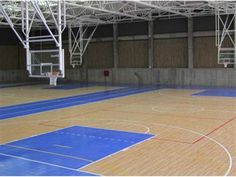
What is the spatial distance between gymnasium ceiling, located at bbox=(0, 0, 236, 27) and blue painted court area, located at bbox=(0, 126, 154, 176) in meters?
12.7

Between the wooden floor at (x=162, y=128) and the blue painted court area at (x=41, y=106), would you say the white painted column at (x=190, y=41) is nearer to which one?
the wooden floor at (x=162, y=128)

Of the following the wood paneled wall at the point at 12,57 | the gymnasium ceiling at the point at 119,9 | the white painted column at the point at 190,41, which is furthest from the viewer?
the wood paneled wall at the point at 12,57

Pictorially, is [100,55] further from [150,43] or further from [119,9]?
[119,9]

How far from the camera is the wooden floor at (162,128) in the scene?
8.10m

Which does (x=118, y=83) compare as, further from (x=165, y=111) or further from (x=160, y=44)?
(x=165, y=111)

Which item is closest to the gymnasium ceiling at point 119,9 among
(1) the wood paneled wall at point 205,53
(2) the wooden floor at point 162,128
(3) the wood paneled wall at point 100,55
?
(1) the wood paneled wall at point 205,53

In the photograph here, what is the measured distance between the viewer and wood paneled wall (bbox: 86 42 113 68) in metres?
35.8

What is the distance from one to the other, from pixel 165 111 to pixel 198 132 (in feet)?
15.8

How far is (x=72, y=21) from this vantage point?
32.6m

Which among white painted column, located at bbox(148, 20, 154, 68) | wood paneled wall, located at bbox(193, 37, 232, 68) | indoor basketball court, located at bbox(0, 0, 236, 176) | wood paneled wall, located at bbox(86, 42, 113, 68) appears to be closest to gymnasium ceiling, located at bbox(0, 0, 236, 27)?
indoor basketball court, located at bbox(0, 0, 236, 176)

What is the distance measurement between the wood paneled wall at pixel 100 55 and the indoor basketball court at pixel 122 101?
104 millimetres

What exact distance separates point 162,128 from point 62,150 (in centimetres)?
431

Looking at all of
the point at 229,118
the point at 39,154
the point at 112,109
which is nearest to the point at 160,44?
the point at 112,109

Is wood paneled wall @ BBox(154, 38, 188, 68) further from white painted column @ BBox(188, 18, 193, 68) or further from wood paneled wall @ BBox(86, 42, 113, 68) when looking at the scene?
wood paneled wall @ BBox(86, 42, 113, 68)
